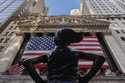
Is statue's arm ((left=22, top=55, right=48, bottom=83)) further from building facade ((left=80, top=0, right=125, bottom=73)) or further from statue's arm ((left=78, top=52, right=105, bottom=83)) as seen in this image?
building facade ((left=80, top=0, right=125, bottom=73))

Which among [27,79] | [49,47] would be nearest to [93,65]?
[27,79]

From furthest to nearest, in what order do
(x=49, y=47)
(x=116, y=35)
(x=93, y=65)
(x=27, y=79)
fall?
(x=116, y=35)
(x=49, y=47)
(x=27, y=79)
(x=93, y=65)

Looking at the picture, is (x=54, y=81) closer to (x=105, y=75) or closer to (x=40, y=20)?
(x=105, y=75)

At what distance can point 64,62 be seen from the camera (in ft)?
13.9

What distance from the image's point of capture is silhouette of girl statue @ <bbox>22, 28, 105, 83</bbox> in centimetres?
417

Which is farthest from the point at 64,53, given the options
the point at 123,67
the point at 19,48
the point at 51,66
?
the point at 19,48

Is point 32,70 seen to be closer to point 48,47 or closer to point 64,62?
point 64,62

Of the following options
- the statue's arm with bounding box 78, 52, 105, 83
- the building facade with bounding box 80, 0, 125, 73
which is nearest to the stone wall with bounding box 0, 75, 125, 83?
the building facade with bounding box 80, 0, 125, 73

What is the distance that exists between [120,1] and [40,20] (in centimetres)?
3419

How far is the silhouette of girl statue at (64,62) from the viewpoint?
417cm

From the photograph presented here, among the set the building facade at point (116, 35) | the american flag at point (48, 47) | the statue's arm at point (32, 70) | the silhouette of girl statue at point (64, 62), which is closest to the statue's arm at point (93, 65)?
the silhouette of girl statue at point (64, 62)

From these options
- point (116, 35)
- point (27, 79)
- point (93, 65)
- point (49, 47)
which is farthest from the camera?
point (116, 35)

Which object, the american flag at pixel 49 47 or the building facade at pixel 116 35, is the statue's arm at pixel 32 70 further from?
the building facade at pixel 116 35

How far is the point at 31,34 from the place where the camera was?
3297 cm
